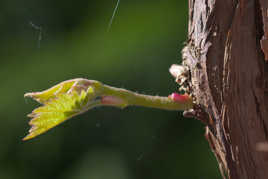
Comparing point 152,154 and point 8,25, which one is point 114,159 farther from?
point 8,25

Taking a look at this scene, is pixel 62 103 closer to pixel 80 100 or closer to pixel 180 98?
pixel 80 100

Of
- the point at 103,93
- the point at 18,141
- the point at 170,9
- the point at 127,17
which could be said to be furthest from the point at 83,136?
the point at 103,93

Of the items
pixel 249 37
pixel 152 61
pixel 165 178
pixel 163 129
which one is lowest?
pixel 165 178

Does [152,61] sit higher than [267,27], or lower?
lower

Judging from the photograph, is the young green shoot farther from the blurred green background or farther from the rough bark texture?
the blurred green background

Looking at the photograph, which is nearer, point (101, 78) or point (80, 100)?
point (80, 100)

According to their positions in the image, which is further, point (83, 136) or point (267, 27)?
point (83, 136)

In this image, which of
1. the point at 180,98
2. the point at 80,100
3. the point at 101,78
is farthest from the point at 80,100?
the point at 101,78

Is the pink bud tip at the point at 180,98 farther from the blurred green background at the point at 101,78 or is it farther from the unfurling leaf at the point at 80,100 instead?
the blurred green background at the point at 101,78
